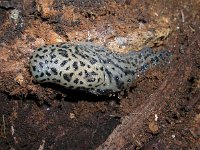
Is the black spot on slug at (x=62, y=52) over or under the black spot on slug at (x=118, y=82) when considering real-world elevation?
over

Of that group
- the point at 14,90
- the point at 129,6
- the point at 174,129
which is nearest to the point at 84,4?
the point at 129,6

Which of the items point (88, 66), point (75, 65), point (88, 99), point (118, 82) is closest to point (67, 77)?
point (75, 65)

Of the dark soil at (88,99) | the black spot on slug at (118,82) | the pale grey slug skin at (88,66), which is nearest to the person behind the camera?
the pale grey slug skin at (88,66)

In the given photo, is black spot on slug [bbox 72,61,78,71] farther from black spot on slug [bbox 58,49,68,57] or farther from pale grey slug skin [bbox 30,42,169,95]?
black spot on slug [bbox 58,49,68,57]

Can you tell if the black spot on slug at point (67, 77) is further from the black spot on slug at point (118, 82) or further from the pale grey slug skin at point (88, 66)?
the black spot on slug at point (118, 82)

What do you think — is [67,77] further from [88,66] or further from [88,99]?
[88,99]

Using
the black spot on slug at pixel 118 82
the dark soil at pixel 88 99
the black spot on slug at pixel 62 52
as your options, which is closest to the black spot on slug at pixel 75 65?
the black spot on slug at pixel 62 52

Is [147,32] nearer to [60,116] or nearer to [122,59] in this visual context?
[122,59]
